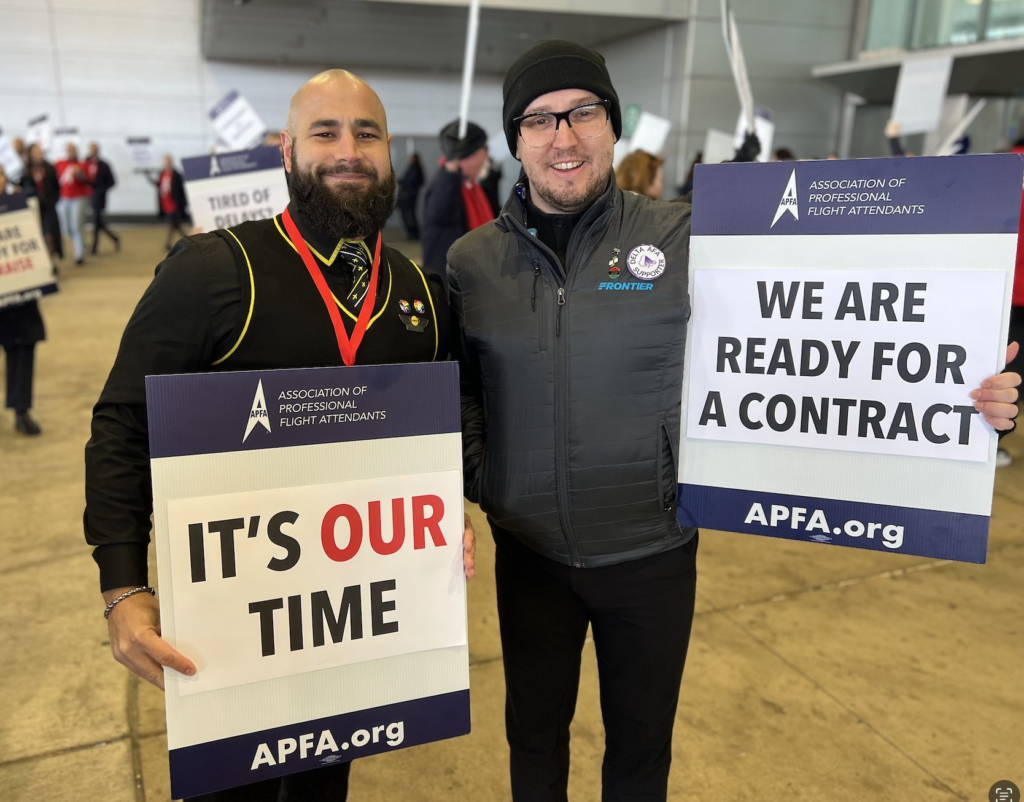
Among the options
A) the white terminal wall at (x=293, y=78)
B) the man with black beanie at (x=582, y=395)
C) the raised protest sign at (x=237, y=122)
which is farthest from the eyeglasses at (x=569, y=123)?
the white terminal wall at (x=293, y=78)

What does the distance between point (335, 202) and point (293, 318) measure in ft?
0.87

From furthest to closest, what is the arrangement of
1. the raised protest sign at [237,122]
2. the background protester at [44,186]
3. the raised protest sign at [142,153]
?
the raised protest sign at [142,153], the background protester at [44,186], the raised protest sign at [237,122]

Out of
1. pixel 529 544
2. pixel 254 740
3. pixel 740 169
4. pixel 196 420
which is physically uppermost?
pixel 740 169

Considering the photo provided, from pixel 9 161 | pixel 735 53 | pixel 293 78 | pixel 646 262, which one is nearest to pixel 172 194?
pixel 9 161

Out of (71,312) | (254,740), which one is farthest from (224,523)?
(71,312)

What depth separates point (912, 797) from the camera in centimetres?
231

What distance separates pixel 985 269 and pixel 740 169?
0.51m

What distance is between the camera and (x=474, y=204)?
210 inches

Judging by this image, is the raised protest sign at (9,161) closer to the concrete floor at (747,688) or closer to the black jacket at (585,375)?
the concrete floor at (747,688)

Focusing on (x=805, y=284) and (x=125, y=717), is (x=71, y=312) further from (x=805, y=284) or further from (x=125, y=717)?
(x=805, y=284)

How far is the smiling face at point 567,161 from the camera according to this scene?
5.32 feet

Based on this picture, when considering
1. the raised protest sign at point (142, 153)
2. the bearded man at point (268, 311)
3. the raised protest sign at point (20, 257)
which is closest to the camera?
the bearded man at point (268, 311)

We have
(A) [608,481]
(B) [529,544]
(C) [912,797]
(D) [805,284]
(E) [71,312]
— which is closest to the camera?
(D) [805,284]

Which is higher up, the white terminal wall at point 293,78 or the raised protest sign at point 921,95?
the white terminal wall at point 293,78
